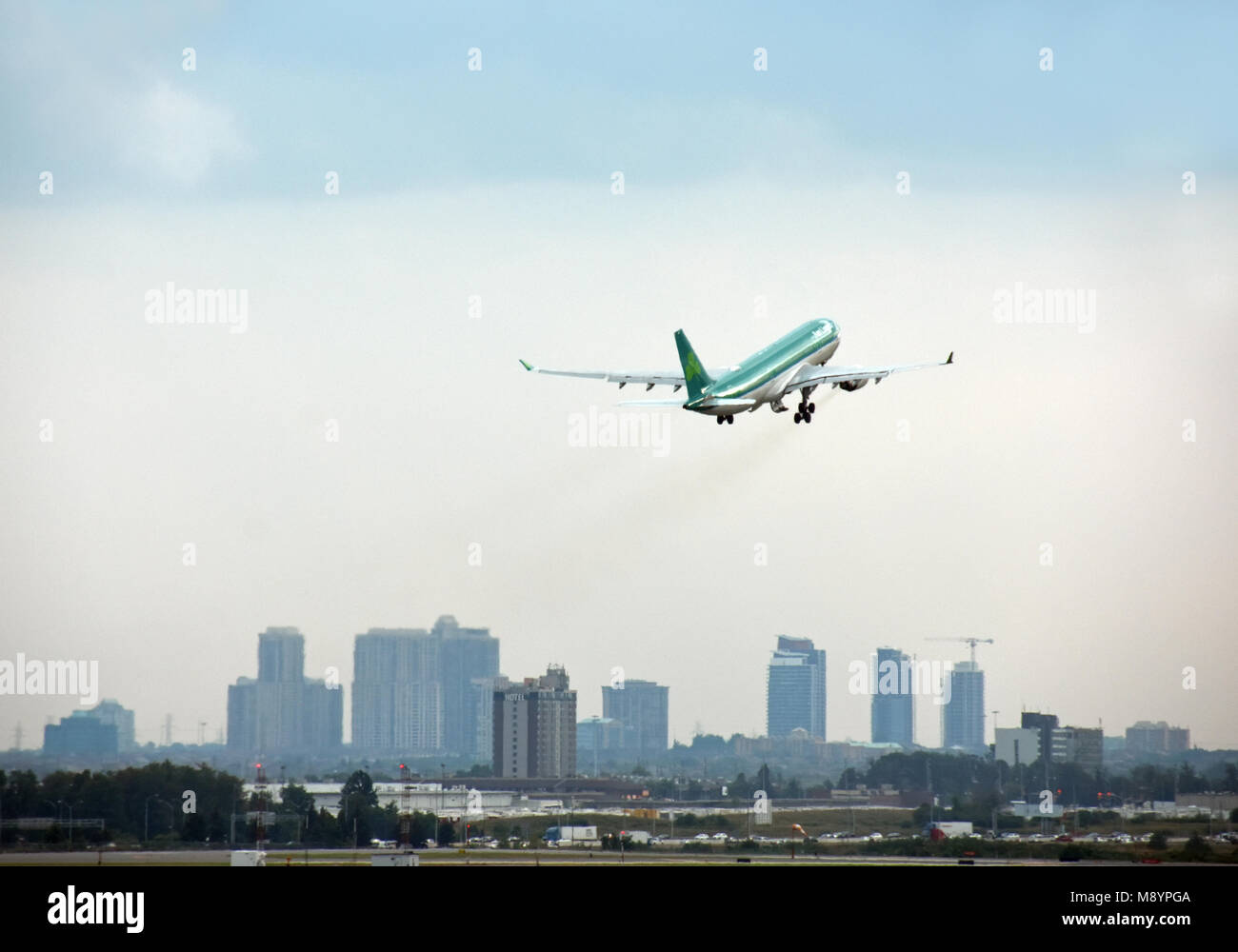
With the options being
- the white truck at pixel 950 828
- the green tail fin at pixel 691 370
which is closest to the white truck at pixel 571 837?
the white truck at pixel 950 828

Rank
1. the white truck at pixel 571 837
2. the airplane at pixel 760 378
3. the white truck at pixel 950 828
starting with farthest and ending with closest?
the white truck at pixel 950 828, the white truck at pixel 571 837, the airplane at pixel 760 378

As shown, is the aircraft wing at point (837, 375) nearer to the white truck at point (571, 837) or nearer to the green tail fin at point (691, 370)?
the green tail fin at point (691, 370)

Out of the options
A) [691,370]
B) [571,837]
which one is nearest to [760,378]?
[691,370]

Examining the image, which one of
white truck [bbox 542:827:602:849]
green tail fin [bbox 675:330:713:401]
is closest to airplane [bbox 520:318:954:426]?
green tail fin [bbox 675:330:713:401]

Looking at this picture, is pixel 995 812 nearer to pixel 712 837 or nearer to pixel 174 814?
pixel 712 837

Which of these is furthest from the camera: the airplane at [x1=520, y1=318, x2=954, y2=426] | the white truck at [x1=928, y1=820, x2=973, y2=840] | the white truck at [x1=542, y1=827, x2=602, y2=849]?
the white truck at [x1=928, y1=820, x2=973, y2=840]

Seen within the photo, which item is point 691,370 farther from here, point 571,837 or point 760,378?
point 571,837

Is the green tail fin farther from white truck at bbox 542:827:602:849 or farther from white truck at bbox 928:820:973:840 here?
white truck at bbox 928:820:973:840

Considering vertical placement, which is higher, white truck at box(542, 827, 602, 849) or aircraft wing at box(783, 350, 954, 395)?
aircraft wing at box(783, 350, 954, 395)
